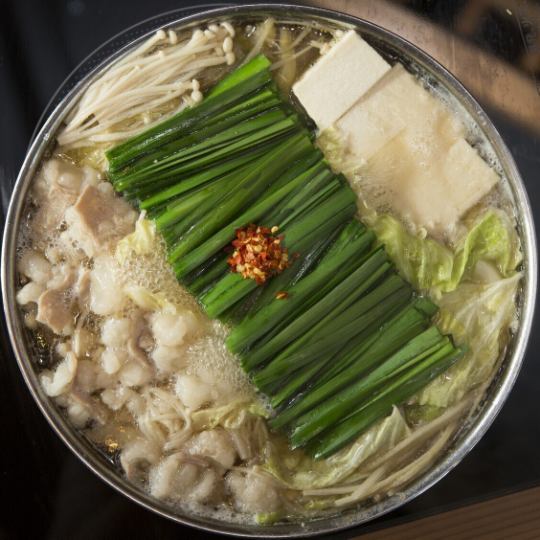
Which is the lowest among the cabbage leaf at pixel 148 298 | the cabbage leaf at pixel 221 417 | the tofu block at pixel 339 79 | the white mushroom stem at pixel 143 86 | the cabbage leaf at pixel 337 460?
the cabbage leaf at pixel 337 460

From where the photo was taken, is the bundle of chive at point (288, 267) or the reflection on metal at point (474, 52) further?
the reflection on metal at point (474, 52)

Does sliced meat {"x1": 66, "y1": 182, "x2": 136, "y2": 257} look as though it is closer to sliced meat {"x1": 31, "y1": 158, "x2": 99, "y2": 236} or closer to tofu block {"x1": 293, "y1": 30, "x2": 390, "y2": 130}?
sliced meat {"x1": 31, "y1": 158, "x2": 99, "y2": 236}

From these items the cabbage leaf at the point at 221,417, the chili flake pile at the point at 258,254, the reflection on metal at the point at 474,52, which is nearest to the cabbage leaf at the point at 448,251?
the chili flake pile at the point at 258,254

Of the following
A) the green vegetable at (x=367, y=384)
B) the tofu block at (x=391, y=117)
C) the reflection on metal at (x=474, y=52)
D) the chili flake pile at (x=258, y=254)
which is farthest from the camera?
the reflection on metal at (x=474, y=52)

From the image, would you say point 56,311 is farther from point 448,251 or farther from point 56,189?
point 448,251

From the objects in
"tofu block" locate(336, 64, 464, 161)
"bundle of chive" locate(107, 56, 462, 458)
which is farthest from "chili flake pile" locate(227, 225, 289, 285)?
"tofu block" locate(336, 64, 464, 161)

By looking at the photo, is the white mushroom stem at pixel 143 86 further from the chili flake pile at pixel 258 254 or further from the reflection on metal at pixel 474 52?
the reflection on metal at pixel 474 52
